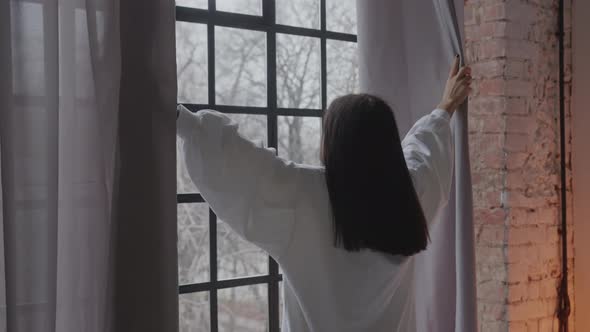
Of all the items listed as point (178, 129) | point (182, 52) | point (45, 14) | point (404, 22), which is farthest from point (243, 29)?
point (45, 14)

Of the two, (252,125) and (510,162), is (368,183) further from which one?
(510,162)

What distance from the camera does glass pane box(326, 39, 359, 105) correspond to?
239 centimetres

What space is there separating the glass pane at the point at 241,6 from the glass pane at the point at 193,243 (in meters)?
0.61

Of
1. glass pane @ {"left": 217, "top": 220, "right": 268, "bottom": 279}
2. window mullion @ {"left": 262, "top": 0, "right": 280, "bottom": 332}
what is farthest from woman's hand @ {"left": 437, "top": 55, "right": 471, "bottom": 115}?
glass pane @ {"left": 217, "top": 220, "right": 268, "bottom": 279}

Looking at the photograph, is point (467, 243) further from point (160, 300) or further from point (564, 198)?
point (160, 300)

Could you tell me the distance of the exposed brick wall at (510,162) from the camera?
2.45 meters

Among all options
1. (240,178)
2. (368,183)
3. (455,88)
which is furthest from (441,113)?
(240,178)

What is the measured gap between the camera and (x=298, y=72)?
229 centimetres

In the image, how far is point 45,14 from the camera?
4.40 feet

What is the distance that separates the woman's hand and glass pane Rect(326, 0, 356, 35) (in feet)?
1.54

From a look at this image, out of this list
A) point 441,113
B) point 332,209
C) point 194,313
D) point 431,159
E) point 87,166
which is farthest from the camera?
point 194,313

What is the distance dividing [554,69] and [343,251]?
1.45 m

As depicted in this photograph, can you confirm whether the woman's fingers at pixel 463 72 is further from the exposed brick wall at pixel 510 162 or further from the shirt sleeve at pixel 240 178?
the shirt sleeve at pixel 240 178

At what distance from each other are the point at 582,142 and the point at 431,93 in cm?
85
